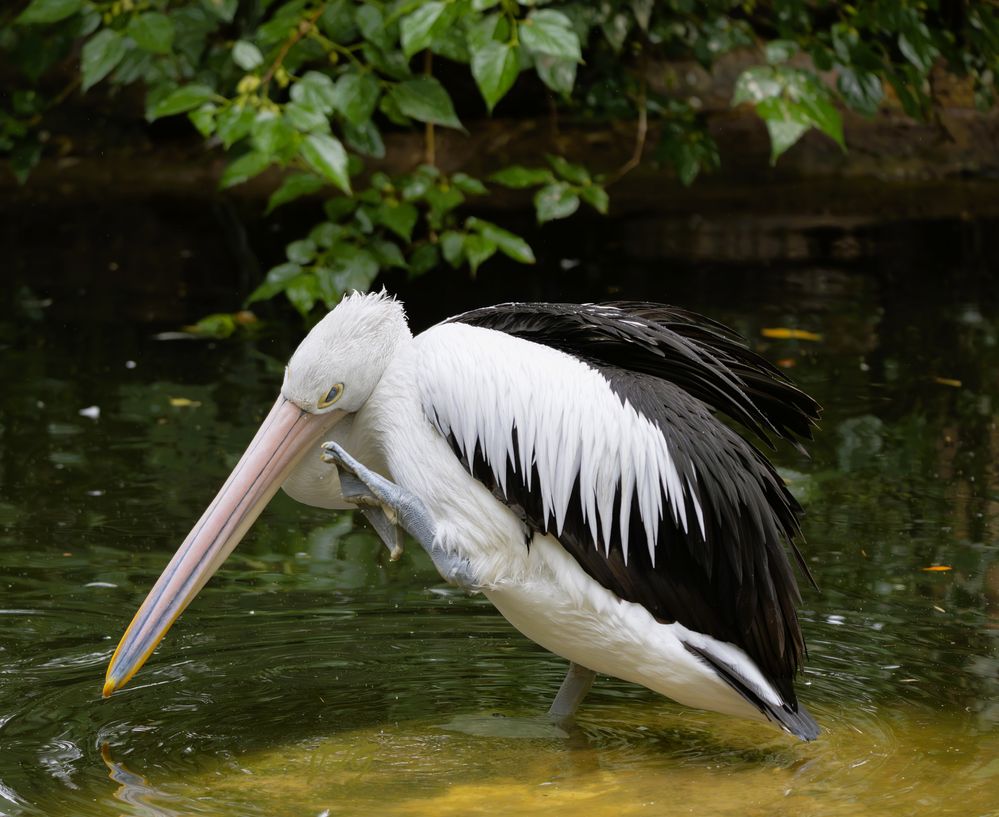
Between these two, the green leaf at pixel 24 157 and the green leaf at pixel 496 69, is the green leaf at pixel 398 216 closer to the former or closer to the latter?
the green leaf at pixel 496 69

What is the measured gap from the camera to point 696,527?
3258 mm

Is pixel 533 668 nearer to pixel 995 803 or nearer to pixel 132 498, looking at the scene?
pixel 995 803

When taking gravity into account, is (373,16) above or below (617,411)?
above

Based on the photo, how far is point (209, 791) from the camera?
3.09 m

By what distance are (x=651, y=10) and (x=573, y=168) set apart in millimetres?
1054

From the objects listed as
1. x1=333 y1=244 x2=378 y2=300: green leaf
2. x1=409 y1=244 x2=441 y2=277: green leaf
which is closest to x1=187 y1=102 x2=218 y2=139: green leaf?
x1=333 y1=244 x2=378 y2=300: green leaf

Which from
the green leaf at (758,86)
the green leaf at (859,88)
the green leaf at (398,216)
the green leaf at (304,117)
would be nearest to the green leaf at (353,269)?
the green leaf at (398,216)

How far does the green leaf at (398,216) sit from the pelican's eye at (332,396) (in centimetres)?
254

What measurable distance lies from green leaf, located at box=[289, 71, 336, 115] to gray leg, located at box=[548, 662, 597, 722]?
2.22 meters

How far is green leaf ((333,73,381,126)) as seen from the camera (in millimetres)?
5293

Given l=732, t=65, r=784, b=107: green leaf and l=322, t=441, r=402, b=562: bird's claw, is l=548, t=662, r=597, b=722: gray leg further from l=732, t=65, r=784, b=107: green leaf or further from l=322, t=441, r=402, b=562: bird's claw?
l=732, t=65, r=784, b=107: green leaf

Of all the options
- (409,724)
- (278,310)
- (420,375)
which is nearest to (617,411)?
(420,375)

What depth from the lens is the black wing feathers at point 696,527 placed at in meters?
3.25

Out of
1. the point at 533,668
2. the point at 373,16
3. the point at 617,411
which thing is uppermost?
the point at 373,16
